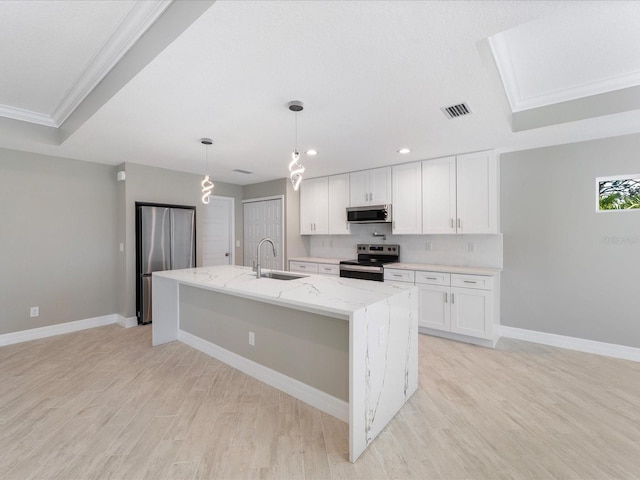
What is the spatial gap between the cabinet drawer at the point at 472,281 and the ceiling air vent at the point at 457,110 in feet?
6.27

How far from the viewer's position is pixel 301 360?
247 cm

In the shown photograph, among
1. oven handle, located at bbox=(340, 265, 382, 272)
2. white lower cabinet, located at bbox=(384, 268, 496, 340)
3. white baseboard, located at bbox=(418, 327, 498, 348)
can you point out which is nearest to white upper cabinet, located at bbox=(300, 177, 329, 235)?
oven handle, located at bbox=(340, 265, 382, 272)

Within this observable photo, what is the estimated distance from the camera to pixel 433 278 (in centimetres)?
390

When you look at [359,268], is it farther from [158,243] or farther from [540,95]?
[158,243]

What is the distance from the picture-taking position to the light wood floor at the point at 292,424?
1743 millimetres

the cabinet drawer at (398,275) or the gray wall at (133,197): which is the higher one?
the gray wall at (133,197)

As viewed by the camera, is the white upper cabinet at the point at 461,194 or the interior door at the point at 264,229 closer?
the white upper cabinet at the point at 461,194

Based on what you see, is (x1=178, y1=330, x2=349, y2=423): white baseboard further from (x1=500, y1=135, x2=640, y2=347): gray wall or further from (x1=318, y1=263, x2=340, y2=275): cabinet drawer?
(x1=500, y1=135, x2=640, y2=347): gray wall

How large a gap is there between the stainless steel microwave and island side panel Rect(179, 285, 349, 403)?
8.20 ft

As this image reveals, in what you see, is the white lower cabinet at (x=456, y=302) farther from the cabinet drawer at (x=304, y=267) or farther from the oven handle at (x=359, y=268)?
the cabinet drawer at (x=304, y=267)

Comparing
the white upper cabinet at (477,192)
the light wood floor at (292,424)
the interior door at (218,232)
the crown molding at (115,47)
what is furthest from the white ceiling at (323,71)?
the light wood floor at (292,424)

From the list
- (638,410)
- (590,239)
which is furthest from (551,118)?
(638,410)

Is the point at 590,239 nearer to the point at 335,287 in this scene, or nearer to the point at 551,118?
the point at 551,118

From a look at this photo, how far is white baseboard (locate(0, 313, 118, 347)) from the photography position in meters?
3.74
